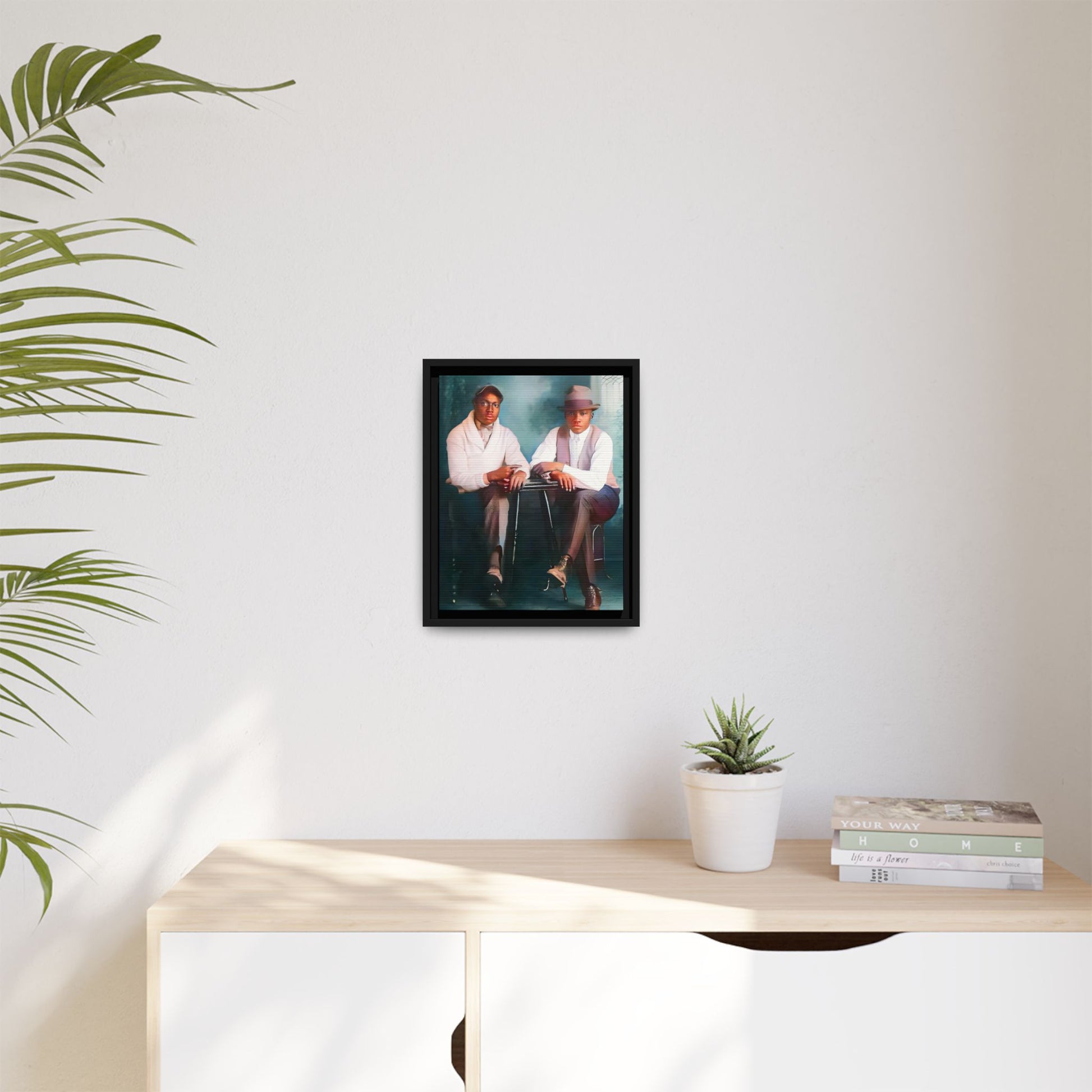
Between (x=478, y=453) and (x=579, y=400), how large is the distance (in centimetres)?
21

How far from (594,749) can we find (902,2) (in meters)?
1.51

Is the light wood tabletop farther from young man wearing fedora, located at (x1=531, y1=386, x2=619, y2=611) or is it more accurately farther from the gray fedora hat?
the gray fedora hat

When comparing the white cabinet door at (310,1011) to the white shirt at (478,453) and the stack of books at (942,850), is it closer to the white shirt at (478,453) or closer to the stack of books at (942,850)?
the stack of books at (942,850)

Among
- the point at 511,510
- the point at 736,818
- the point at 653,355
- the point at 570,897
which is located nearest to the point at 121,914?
the point at 570,897

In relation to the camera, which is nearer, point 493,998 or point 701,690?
point 493,998

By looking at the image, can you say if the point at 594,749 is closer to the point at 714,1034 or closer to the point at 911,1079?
the point at 714,1034

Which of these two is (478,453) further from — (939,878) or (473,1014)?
(939,878)

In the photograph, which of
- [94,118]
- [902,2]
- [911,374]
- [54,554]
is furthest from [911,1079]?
[94,118]

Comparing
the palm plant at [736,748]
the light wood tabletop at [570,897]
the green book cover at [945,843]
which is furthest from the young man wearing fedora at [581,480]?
the green book cover at [945,843]

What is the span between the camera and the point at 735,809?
5.02 ft

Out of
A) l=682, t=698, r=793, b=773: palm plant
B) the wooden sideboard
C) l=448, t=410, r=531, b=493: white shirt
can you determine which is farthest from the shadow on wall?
l=682, t=698, r=793, b=773: palm plant

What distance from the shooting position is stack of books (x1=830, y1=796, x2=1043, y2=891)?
1.47m

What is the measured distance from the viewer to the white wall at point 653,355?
1767 mm

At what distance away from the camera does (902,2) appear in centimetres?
176
